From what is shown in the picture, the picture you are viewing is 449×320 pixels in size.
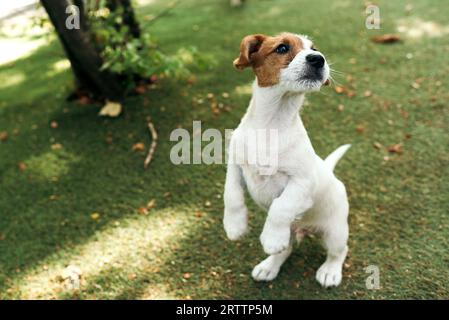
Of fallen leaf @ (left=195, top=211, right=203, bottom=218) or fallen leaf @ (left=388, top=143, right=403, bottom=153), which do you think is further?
fallen leaf @ (left=388, top=143, right=403, bottom=153)

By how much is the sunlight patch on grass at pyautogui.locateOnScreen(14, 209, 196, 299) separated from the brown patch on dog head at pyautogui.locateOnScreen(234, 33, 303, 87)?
1.72 m

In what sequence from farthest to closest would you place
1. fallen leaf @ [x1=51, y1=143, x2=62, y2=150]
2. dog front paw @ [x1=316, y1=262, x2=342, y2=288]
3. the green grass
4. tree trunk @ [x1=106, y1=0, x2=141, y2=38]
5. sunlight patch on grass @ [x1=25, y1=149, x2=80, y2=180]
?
tree trunk @ [x1=106, y1=0, x2=141, y2=38], fallen leaf @ [x1=51, y1=143, x2=62, y2=150], sunlight patch on grass @ [x1=25, y1=149, x2=80, y2=180], the green grass, dog front paw @ [x1=316, y1=262, x2=342, y2=288]

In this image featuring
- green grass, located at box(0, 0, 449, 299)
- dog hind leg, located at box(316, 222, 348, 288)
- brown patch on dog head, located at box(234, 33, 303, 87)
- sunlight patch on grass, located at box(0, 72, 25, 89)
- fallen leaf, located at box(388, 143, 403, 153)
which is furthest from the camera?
sunlight patch on grass, located at box(0, 72, 25, 89)

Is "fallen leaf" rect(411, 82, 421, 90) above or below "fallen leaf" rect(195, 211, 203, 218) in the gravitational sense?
below

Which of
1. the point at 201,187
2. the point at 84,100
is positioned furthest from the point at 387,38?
the point at 84,100

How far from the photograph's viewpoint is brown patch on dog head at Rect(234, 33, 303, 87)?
2.38 meters

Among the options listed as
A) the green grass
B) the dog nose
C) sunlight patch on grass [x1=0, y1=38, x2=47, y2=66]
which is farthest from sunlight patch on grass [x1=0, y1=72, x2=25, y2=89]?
the dog nose

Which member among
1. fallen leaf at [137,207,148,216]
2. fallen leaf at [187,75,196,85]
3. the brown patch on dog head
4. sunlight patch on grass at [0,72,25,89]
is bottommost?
fallen leaf at [187,75,196,85]

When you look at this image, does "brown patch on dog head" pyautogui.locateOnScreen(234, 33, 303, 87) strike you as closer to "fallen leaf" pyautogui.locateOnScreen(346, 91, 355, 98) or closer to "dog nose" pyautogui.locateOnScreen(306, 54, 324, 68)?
"dog nose" pyautogui.locateOnScreen(306, 54, 324, 68)

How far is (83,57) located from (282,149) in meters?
3.17

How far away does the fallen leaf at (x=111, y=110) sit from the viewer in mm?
5180

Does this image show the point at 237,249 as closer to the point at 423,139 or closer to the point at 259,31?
the point at 423,139

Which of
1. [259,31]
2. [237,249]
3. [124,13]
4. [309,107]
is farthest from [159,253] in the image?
[259,31]

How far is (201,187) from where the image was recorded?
165 inches
